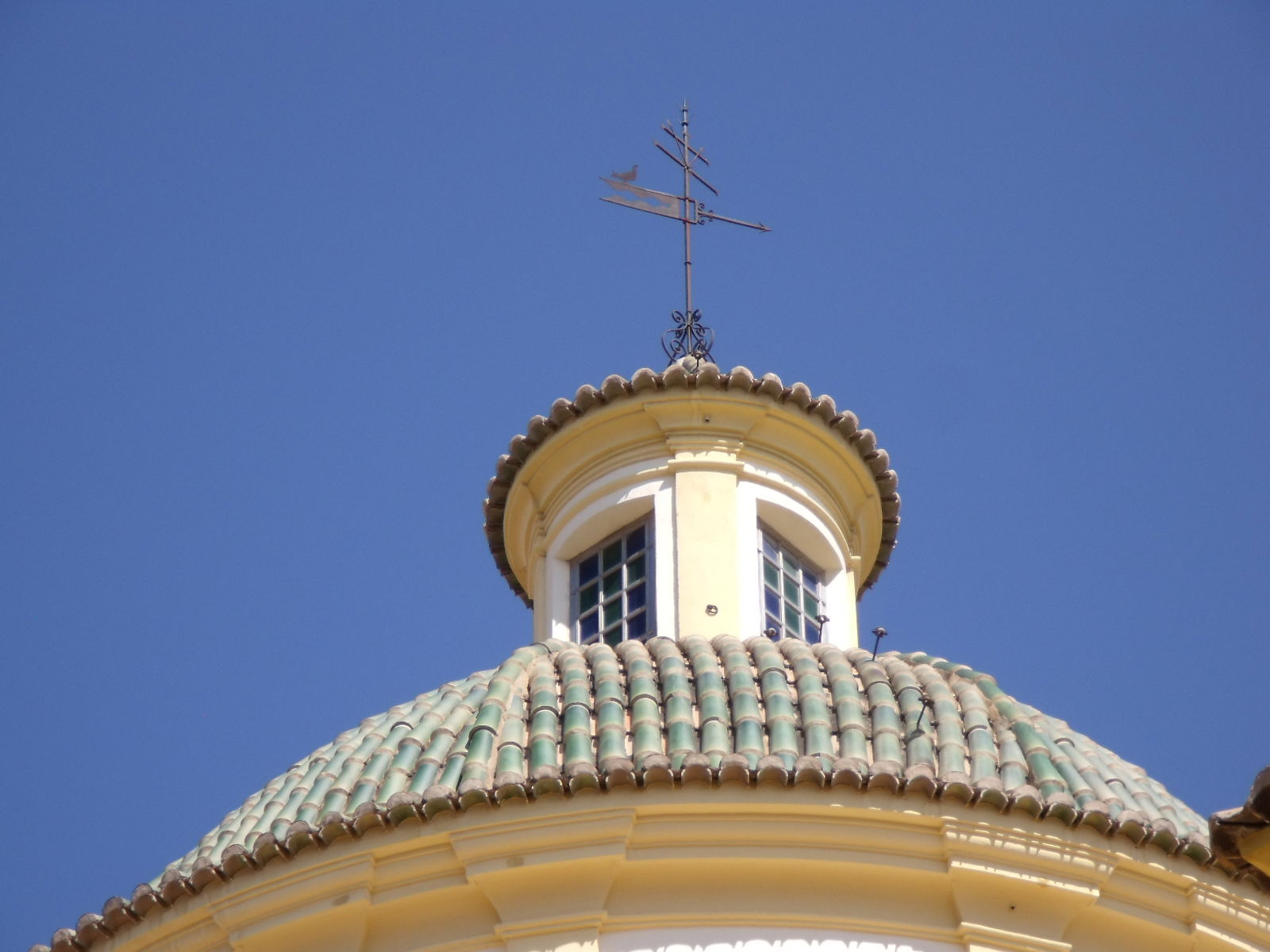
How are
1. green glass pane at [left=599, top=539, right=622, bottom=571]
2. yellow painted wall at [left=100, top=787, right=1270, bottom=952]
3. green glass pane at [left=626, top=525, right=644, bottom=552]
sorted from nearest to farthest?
yellow painted wall at [left=100, top=787, right=1270, bottom=952] → green glass pane at [left=626, top=525, right=644, bottom=552] → green glass pane at [left=599, top=539, right=622, bottom=571]

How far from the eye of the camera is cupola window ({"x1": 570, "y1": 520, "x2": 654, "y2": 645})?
1584 cm

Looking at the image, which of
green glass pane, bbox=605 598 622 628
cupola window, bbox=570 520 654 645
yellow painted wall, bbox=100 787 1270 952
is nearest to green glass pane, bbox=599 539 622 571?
cupola window, bbox=570 520 654 645

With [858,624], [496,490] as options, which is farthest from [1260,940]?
[496,490]

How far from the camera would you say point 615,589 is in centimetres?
1623

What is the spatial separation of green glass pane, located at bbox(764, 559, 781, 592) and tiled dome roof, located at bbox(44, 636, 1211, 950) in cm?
199

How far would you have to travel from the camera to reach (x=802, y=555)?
54.5 feet

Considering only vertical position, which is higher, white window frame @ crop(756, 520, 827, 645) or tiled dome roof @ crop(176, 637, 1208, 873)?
white window frame @ crop(756, 520, 827, 645)

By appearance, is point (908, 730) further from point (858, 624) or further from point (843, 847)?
point (858, 624)

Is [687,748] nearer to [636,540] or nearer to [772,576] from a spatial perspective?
[772,576]

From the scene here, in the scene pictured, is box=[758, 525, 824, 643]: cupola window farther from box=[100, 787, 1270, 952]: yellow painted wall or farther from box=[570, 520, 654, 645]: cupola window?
box=[100, 787, 1270, 952]: yellow painted wall

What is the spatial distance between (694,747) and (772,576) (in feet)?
12.5

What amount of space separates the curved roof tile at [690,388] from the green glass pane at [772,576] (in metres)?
1.03

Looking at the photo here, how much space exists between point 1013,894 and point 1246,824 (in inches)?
172

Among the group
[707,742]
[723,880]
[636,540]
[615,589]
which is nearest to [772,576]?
[636,540]
